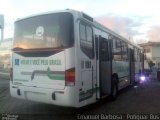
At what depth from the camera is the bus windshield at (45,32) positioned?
8945mm

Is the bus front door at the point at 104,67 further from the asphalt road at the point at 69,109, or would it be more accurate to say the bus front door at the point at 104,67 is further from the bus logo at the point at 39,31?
A: the bus logo at the point at 39,31

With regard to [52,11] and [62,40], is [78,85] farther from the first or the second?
[52,11]

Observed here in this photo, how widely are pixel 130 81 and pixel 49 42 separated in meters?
9.56

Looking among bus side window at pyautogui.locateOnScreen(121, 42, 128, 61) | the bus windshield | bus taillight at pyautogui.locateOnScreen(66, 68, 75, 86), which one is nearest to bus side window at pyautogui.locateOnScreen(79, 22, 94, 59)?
the bus windshield

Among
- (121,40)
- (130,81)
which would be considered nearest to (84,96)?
(121,40)

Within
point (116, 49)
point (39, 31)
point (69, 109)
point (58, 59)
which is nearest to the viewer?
point (58, 59)

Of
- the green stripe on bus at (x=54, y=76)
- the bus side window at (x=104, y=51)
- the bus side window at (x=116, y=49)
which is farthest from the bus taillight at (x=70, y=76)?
the bus side window at (x=116, y=49)

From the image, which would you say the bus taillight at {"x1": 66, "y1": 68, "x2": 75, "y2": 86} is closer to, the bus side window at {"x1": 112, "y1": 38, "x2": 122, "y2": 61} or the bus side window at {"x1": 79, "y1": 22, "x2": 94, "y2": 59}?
the bus side window at {"x1": 79, "y1": 22, "x2": 94, "y2": 59}

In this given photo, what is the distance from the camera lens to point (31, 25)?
9.70m

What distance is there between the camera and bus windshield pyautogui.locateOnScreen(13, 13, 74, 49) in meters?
8.95

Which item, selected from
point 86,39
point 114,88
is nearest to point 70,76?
point 86,39

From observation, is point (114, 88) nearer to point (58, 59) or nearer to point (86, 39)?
point (86, 39)

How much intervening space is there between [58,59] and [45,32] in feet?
3.43

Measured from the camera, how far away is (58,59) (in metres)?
8.90
